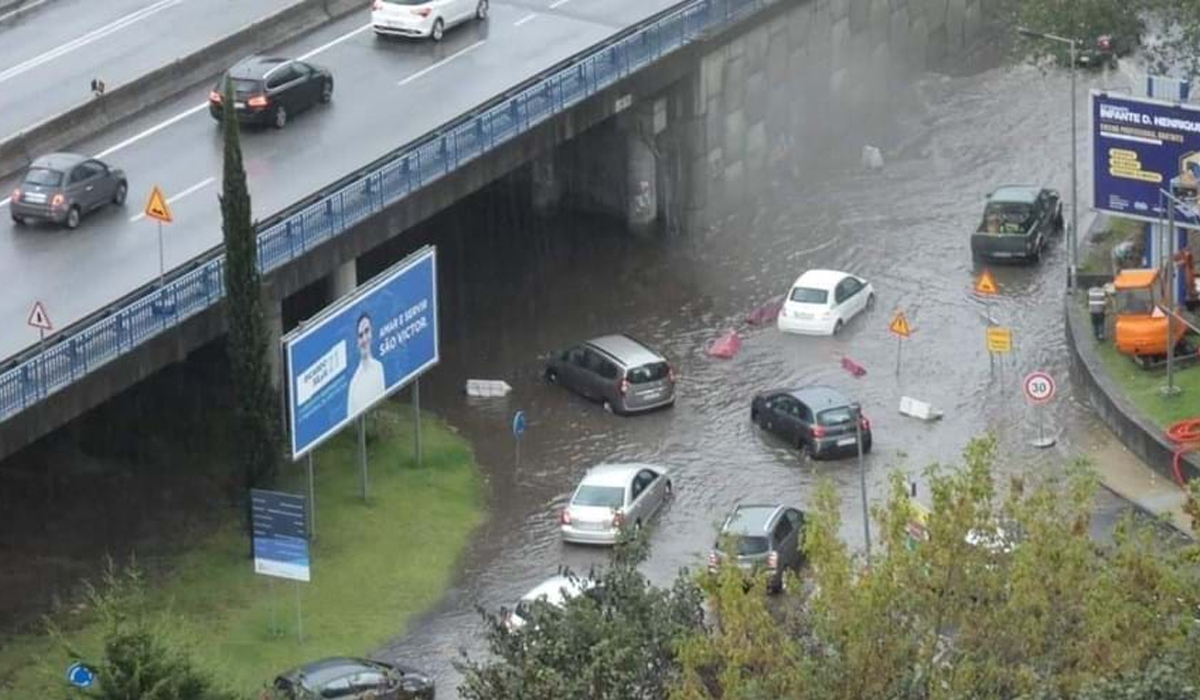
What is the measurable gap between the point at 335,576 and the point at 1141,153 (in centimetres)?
2130

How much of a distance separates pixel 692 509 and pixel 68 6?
25206 mm

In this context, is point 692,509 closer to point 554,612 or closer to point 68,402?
point 68,402

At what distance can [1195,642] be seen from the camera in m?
33.5

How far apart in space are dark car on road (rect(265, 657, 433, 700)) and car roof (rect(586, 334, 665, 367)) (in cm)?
1434

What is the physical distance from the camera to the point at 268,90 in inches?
2525

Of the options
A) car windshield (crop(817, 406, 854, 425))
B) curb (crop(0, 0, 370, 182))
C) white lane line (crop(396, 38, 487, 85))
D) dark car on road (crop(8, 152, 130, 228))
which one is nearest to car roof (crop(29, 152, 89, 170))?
dark car on road (crop(8, 152, 130, 228))

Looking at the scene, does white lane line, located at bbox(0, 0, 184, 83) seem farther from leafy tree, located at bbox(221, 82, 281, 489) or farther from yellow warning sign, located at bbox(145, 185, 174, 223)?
leafy tree, located at bbox(221, 82, 281, 489)

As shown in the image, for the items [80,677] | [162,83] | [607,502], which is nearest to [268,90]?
[162,83]

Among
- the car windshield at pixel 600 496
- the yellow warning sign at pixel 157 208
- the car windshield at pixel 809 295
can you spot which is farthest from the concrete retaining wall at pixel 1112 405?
the yellow warning sign at pixel 157 208

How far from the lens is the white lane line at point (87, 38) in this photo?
67.6 metres

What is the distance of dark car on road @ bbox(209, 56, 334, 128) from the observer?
64125mm

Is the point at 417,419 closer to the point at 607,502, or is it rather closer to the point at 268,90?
the point at 607,502

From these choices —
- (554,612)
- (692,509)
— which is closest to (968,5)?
(692,509)

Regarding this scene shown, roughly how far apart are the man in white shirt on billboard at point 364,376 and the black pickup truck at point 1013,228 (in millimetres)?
19532
